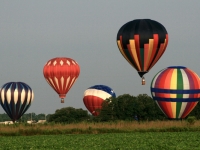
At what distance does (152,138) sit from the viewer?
43.8 meters

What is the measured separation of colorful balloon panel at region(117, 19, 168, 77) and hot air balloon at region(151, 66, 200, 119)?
3177 mm

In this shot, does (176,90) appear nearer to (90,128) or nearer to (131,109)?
(90,128)

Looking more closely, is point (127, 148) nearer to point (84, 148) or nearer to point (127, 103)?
point (84, 148)

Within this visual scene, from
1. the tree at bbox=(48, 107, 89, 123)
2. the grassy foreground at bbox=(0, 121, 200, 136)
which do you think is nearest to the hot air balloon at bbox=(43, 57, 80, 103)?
the tree at bbox=(48, 107, 89, 123)

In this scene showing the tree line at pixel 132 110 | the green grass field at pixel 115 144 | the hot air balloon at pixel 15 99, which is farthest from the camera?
the hot air balloon at pixel 15 99

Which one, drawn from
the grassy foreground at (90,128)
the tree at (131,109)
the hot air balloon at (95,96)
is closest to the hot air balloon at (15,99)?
the hot air balloon at (95,96)

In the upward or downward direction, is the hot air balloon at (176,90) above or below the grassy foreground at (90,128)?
above

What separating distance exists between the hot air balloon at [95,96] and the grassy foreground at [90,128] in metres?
36.2

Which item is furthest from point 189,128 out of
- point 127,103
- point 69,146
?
point 127,103

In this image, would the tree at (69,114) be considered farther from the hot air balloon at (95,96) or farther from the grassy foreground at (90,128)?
the grassy foreground at (90,128)

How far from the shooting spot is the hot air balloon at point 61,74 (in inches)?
3174

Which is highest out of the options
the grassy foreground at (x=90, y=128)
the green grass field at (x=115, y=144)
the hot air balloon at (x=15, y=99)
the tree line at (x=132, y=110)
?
the hot air balloon at (x=15, y=99)

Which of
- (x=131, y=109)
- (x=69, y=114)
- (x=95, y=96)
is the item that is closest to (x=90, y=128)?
(x=131, y=109)

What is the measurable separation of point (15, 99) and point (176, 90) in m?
34.2
